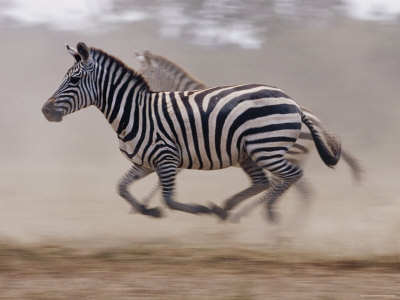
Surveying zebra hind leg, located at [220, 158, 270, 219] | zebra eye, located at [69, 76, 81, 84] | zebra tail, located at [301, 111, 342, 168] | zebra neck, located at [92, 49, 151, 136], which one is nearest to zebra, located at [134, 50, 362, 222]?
zebra tail, located at [301, 111, 342, 168]

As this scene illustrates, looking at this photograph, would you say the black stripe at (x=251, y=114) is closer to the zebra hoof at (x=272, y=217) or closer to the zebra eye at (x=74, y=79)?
the zebra hoof at (x=272, y=217)

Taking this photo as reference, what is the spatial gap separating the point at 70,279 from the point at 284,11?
2595 cm

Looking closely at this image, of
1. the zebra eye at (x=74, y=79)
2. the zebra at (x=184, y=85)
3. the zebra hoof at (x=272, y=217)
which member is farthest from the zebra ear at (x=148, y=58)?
the zebra hoof at (x=272, y=217)

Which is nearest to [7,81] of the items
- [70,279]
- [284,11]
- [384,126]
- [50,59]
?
[50,59]

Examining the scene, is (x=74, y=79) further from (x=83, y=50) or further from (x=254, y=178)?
(x=254, y=178)

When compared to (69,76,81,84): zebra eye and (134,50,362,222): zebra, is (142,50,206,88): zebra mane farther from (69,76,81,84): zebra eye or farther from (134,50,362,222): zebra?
(69,76,81,84): zebra eye

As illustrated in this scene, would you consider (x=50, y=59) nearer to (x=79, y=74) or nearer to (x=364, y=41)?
(x=364, y=41)

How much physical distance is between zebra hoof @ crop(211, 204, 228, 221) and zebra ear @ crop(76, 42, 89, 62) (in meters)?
1.86

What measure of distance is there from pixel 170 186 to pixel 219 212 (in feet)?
1.81

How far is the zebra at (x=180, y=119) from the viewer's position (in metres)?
7.25

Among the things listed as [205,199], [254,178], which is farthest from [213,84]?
[254,178]

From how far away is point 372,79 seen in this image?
27031 mm

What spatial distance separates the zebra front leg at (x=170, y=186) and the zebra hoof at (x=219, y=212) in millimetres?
86

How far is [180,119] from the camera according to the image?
7.26m
